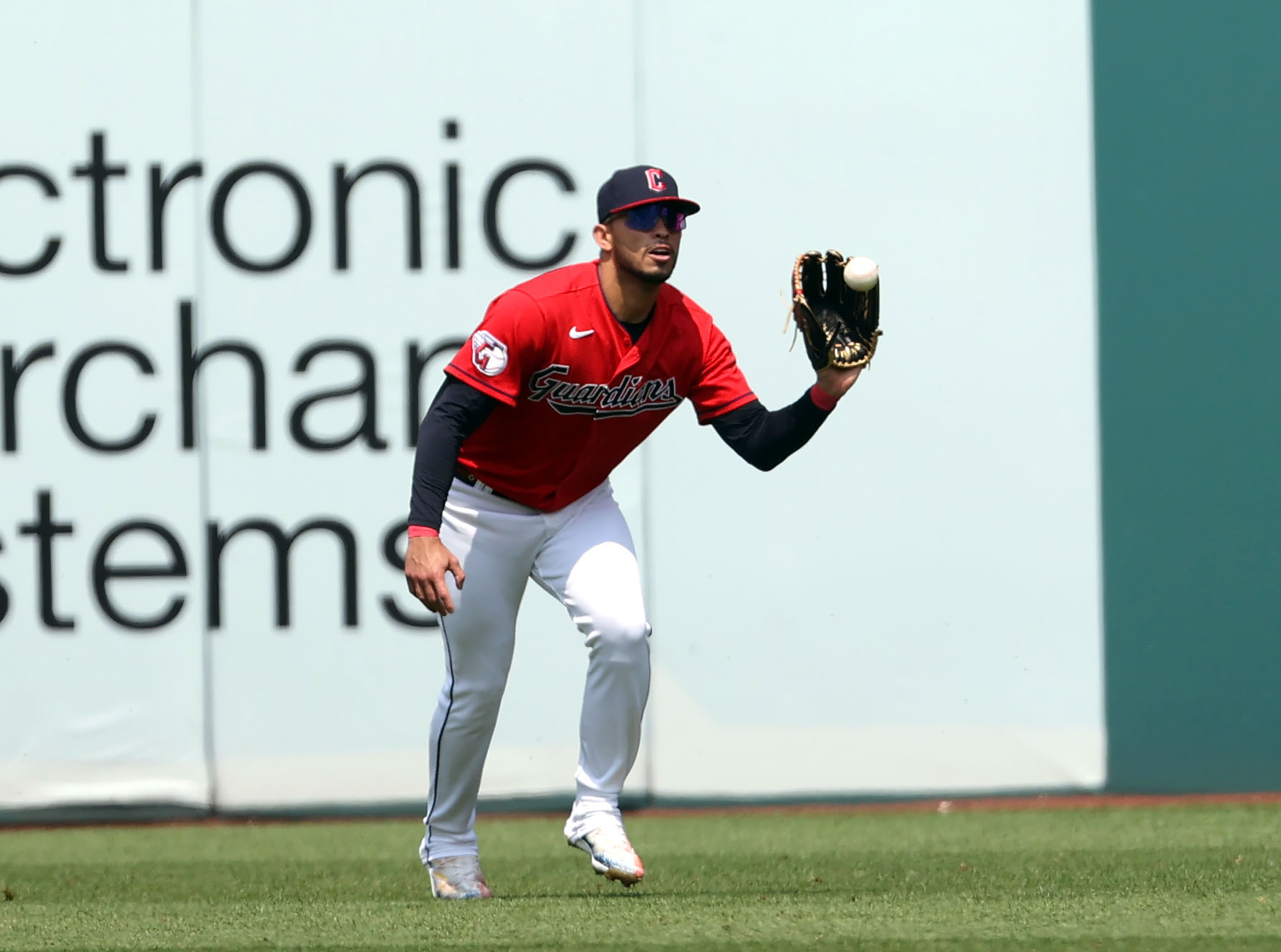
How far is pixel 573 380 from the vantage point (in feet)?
14.8

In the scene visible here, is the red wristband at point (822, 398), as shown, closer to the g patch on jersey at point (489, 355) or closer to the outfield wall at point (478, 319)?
the g patch on jersey at point (489, 355)

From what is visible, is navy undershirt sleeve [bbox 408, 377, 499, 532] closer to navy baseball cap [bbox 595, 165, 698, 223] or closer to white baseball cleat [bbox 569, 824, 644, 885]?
navy baseball cap [bbox 595, 165, 698, 223]

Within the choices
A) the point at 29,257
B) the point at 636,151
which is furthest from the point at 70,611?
the point at 636,151

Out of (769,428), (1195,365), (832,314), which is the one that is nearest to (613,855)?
(769,428)

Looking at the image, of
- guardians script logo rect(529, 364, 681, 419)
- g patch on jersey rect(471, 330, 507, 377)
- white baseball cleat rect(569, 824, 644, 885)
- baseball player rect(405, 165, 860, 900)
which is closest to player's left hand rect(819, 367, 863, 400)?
baseball player rect(405, 165, 860, 900)

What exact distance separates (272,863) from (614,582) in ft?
6.01

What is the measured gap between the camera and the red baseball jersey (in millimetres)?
4418

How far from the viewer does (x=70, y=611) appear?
682 cm

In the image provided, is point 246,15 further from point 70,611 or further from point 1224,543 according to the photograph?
point 1224,543

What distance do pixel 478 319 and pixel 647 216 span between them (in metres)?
2.45

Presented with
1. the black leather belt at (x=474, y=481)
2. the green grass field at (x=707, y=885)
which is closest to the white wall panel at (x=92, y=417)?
the green grass field at (x=707, y=885)

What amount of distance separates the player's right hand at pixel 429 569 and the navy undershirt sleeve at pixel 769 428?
33.4 inches

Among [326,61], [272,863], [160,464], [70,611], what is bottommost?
[272,863]

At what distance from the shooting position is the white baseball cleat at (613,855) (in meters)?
4.35
